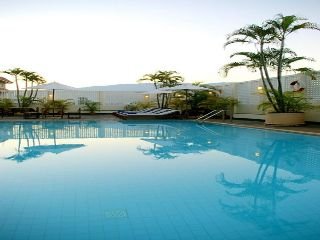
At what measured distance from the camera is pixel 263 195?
4.65 meters

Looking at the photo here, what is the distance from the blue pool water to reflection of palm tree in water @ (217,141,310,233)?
11 mm

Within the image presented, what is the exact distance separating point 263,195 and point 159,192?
1415 millimetres

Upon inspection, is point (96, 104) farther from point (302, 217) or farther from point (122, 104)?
point (302, 217)

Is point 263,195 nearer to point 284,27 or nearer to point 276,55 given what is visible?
point 284,27

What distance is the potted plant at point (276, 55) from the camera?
13961 millimetres

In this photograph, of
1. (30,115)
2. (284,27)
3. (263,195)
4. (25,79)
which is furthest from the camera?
(25,79)

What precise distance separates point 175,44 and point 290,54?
26.3ft

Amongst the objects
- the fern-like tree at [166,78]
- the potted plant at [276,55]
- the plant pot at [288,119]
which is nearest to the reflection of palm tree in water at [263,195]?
the plant pot at [288,119]

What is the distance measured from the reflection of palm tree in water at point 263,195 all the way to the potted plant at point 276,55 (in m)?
8.31

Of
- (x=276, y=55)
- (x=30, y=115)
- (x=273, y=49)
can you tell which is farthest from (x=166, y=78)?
(x=276, y=55)

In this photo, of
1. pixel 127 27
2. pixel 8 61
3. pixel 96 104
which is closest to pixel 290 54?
pixel 127 27

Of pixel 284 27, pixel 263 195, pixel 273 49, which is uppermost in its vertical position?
pixel 284 27

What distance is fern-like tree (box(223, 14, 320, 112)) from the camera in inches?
548

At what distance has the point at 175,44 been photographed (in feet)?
68.6
